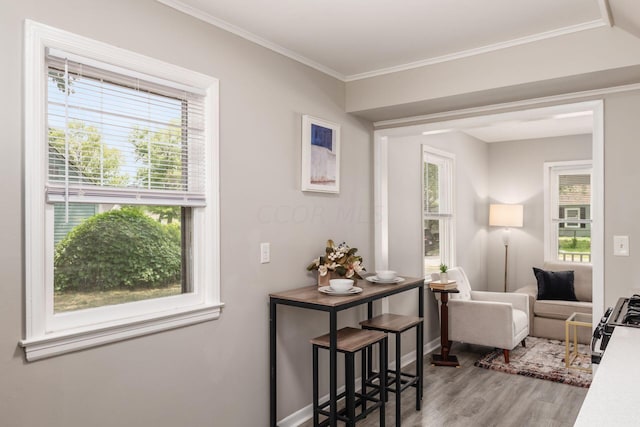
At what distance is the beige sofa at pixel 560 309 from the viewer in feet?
16.2

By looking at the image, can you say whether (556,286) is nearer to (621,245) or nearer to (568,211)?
(568,211)

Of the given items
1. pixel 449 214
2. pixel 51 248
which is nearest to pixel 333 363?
pixel 51 248

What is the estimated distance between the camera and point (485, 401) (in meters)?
3.44

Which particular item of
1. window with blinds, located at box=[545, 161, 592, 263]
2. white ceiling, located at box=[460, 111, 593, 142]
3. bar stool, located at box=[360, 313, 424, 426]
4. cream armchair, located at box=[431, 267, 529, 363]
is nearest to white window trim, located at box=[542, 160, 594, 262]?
window with blinds, located at box=[545, 161, 592, 263]

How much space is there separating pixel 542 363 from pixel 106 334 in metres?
3.84

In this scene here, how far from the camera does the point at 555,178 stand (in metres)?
6.11

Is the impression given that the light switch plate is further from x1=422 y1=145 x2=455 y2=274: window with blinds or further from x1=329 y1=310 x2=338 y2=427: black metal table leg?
x1=422 y1=145 x2=455 y2=274: window with blinds

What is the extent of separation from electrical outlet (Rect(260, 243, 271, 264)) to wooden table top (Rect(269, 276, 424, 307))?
0.69 feet

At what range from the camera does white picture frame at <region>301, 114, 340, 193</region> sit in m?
3.07

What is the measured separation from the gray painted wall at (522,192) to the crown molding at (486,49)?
12.3 ft

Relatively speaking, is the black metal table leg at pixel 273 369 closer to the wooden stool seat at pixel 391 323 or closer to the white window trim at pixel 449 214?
the wooden stool seat at pixel 391 323

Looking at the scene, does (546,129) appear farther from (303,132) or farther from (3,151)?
(3,151)

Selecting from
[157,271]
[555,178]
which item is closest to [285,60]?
[157,271]

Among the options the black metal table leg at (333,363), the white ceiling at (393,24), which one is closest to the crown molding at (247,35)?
the white ceiling at (393,24)
